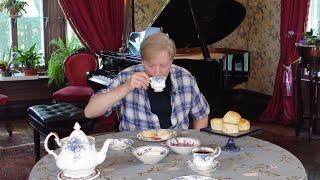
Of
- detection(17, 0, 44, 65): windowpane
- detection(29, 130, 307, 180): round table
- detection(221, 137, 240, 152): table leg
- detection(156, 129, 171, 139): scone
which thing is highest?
detection(17, 0, 44, 65): windowpane

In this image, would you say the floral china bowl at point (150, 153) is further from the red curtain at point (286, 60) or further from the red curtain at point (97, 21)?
the red curtain at point (97, 21)

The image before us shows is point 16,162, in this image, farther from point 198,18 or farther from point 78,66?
point 198,18

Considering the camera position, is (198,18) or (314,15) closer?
(198,18)

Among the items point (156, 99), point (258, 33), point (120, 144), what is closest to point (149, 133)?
point (120, 144)

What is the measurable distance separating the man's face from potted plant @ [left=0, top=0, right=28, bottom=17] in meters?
3.94

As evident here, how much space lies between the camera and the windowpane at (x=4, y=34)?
590 centimetres

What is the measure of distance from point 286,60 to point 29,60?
3300 mm

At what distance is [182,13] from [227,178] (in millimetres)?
3557

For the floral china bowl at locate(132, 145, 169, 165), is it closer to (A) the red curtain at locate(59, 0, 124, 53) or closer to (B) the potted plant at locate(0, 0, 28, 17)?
(A) the red curtain at locate(59, 0, 124, 53)

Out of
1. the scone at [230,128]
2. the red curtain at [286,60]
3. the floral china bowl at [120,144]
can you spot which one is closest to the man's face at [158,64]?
the floral china bowl at [120,144]

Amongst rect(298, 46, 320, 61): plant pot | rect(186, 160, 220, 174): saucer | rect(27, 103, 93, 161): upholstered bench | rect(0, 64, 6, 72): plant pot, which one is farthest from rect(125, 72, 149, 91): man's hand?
rect(0, 64, 6, 72): plant pot

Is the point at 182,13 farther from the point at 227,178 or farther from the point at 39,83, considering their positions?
the point at 227,178

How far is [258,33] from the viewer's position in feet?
21.3

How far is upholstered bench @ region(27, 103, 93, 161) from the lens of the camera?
146 inches
